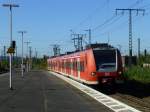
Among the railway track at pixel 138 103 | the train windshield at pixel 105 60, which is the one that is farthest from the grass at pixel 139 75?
the railway track at pixel 138 103

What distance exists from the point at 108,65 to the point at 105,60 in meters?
0.41

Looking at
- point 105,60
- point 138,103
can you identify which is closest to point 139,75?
point 105,60

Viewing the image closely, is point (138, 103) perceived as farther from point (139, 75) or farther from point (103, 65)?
point (139, 75)

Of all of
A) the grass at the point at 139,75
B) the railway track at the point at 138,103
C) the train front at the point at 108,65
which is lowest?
the railway track at the point at 138,103

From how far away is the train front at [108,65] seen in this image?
33.7 m

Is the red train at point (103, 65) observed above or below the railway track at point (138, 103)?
above

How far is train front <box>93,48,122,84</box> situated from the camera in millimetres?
33656

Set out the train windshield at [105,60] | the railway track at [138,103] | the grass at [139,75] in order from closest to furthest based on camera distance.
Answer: the railway track at [138,103], the train windshield at [105,60], the grass at [139,75]

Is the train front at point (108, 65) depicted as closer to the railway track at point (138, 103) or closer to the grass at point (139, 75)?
the railway track at point (138, 103)

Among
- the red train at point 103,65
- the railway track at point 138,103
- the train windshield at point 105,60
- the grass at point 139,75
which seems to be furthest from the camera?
the grass at point 139,75

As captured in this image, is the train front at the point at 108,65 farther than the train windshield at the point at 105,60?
No

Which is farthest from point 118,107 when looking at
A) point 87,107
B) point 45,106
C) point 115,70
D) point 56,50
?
point 56,50

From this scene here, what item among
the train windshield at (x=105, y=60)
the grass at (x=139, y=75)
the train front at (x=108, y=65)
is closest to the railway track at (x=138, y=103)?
the train front at (x=108, y=65)

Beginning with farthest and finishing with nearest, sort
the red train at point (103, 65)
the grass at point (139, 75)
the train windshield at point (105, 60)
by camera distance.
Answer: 1. the grass at point (139, 75)
2. the train windshield at point (105, 60)
3. the red train at point (103, 65)
